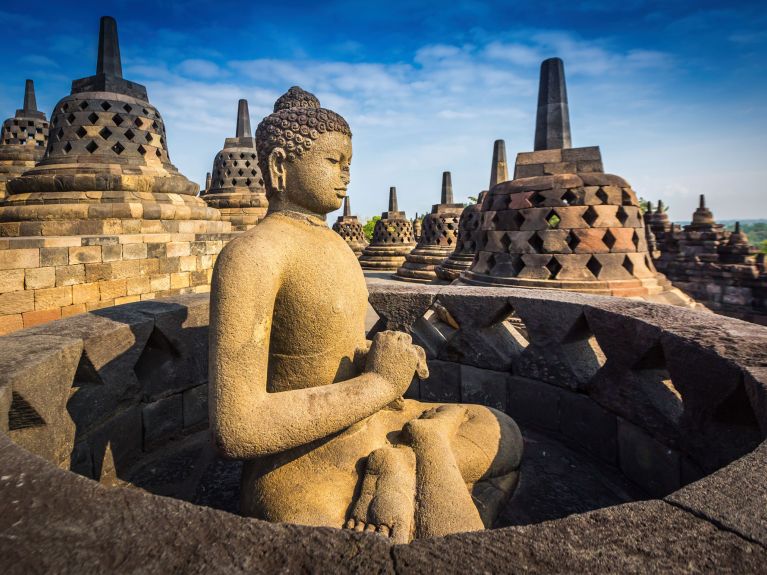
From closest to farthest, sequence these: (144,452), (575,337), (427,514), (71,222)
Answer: (427,514), (144,452), (575,337), (71,222)

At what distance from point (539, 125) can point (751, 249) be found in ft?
42.0

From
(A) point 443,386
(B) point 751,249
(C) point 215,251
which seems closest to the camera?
(A) point 443,386

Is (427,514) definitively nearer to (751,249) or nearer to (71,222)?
(71,222)

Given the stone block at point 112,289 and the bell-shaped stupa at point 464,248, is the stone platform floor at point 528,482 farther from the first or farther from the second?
the bell-shaped stupa at point 464,248

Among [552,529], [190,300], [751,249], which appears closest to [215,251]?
[190,300]

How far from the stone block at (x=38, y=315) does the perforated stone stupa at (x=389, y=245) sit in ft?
41.0

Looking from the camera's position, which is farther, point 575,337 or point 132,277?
point 132,277

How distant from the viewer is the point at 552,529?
3.11ft

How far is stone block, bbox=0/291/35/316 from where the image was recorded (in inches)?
176

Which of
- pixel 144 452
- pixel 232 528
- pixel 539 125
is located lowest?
pixel 144 452

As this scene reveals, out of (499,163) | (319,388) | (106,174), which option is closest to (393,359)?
(319,388)

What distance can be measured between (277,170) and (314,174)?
16 cm

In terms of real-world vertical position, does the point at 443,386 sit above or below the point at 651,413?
below

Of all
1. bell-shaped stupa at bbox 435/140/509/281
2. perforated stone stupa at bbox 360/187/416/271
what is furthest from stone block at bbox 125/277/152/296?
perforated stone stupa at bbox 360/187/416/271
